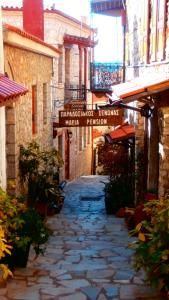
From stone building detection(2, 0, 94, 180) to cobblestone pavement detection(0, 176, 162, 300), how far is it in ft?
19.4

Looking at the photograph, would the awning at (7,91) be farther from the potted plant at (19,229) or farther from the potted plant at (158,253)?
the potted plant at (158,253)

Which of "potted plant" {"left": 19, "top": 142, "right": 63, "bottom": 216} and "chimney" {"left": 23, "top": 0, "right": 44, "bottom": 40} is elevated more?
"chimney" {"left": 23, "top": 0, "right": 44, "bottom": 40}

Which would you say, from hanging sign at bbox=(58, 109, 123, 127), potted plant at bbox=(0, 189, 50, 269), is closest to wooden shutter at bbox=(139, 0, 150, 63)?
hanging sign at bbox=(58, 109, 123, 127)

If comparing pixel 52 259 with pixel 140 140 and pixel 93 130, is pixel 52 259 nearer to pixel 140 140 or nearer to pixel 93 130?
pixel 140 140

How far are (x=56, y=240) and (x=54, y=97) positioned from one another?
28.3ft

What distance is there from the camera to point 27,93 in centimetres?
1182

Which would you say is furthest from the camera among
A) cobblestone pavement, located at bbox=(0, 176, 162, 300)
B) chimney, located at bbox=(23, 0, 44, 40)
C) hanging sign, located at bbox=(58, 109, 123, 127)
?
chimney, located at bbox=(23, 0, 44, 40)

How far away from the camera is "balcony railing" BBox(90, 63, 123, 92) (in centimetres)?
1852

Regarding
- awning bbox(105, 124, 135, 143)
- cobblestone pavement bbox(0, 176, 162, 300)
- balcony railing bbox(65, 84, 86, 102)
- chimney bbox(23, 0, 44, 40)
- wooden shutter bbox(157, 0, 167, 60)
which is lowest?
cobblestone pavement bbox(0, 176, 162, 300)

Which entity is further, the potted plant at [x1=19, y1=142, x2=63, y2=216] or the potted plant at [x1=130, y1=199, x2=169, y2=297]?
the potted plant at [x1=19, y1=142, x2=63, y2=216]

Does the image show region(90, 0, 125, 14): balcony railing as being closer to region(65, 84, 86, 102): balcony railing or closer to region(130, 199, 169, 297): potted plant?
region(65, 84, 86, 102): balcony railing

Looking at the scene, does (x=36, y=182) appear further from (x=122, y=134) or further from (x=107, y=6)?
(x=107, y=6)

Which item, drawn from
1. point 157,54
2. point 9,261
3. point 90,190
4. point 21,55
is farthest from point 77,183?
point 9,261

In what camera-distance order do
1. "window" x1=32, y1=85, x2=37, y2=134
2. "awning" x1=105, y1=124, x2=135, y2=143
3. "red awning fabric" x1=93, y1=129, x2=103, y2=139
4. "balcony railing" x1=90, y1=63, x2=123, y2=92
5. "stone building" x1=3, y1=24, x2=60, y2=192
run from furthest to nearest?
"red awning fabric" x1=93, y1=129, x2=103, y2=139, "balcony railing" x1=90, y1=63, x2=123, y2=92, "awning" x1=105, y1=124, x2=135, y2=143, "window" x1=32, y1=85, x2=37, y2=134, "stone building" x1=3, y1=24, x2=60, y2=192
